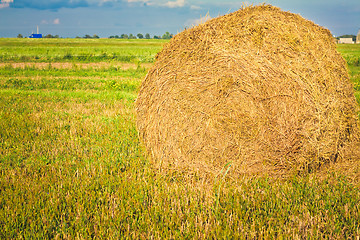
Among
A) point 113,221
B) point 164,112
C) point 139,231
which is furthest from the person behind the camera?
point 164,112

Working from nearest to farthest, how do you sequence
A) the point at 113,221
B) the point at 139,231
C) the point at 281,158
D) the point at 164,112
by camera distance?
the point at 139,231
the point at 113,221
the point at 281,158
the point at 164,112

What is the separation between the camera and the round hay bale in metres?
4.40

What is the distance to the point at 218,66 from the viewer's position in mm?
4625

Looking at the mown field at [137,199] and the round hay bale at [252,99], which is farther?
the round hay bale at [252,99]

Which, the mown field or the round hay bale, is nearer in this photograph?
the mown field

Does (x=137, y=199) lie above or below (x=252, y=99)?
below

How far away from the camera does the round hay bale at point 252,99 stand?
440cm

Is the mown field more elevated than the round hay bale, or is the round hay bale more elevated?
the round hay bale

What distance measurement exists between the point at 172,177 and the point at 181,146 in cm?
55

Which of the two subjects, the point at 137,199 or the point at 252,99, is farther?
the point at 252,99

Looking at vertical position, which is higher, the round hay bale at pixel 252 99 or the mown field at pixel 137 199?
the round hay bale at pixel 252 99

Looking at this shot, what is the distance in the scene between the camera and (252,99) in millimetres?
4508

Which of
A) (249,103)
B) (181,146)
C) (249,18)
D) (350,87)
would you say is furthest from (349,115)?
(181,146)

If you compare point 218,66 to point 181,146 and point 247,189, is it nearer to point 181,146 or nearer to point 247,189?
point 181,146
